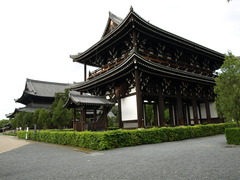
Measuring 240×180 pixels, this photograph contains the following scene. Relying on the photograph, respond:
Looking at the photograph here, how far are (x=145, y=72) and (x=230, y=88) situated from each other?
22.1ft

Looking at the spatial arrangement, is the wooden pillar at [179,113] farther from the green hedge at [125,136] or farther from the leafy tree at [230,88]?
the leafy tree at [230,88]

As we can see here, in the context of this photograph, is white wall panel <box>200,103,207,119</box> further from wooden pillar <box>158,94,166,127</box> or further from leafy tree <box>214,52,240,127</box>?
leafy tree <box>214,52,240,127</box>

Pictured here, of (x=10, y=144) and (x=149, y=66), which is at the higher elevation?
(x=149, y=66)

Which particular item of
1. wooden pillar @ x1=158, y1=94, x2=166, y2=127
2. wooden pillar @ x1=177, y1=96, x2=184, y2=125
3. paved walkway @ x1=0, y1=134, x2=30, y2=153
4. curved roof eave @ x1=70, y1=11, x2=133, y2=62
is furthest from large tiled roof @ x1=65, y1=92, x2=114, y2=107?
wooden pillar @ x1=177, y1=96, x2=184, y2=125

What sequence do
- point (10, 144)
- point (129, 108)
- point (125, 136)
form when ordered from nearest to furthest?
point (125, 136) < point (129, 108) < point (10, 144)

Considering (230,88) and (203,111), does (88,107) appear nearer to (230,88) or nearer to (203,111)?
(230,88)

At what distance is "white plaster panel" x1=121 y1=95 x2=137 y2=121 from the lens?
602 inches

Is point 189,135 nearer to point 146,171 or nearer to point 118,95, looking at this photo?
point 118,95

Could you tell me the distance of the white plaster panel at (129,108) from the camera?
15297mm

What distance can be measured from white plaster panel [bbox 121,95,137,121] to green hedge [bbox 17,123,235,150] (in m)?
3.05

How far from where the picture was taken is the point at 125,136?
1121 centimetres

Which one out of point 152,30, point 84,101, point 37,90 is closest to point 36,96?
point 37,90

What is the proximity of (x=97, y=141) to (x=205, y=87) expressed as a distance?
57.4 feet

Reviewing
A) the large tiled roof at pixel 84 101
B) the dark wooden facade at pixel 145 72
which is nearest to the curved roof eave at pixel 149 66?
the dark wooden facade at pixel 145 72
